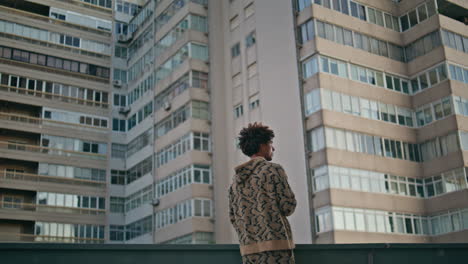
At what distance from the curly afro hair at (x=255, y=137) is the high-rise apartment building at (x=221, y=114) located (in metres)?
25.4

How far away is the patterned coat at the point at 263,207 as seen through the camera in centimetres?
493

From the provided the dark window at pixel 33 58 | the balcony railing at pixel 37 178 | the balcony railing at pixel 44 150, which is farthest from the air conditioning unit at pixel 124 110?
the dark window at pixel 33 58

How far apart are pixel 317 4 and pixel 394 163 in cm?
1024

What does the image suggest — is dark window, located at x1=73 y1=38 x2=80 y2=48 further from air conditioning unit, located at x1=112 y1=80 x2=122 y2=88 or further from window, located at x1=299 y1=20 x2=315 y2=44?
window, located at x1=299 y1=20 x2=315 y2=44

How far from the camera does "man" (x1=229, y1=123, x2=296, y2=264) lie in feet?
16.1

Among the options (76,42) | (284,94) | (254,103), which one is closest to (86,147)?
(76,42)

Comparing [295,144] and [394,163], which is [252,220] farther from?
[394,163]

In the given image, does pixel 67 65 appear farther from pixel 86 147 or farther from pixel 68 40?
pixel 86 147

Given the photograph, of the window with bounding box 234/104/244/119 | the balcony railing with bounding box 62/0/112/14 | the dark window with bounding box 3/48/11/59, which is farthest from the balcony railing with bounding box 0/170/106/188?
the balcony railing with bounding box 62/0/112/14

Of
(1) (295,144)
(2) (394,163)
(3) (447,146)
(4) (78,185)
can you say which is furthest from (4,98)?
(3) (447,146)

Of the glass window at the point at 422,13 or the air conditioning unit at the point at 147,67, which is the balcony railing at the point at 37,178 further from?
the glass window at the point at 422,13

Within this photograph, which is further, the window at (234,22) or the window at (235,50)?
the window at (234,22)

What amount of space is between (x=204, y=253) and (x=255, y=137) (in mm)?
1607

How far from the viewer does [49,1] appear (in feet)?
156
